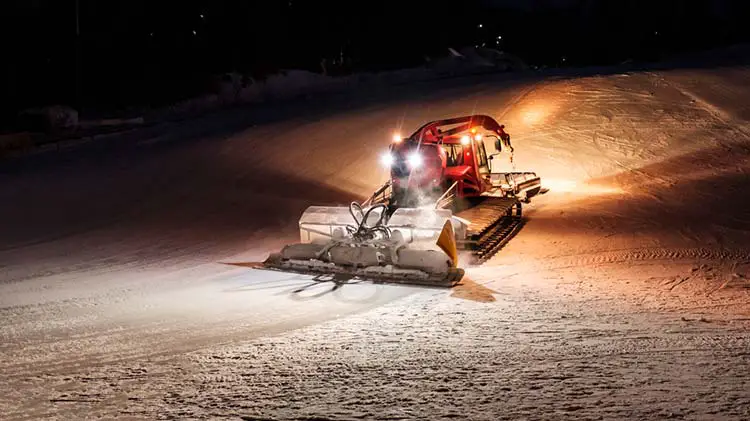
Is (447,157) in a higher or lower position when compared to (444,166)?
higher

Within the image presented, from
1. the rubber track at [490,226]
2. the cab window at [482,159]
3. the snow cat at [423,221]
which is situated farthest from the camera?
the cab window at [482,159]

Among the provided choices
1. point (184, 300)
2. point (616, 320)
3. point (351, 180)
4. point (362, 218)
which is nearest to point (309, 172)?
point (351, 180)

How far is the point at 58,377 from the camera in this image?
24.8 ft

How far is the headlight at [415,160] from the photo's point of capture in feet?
51.5

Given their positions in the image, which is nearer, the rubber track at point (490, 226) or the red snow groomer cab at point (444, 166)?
the rubber track at point (490, 226)

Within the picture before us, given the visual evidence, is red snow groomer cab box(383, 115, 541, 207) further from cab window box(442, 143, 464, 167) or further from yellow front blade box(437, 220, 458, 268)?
yellow front blade box(437, 220, 458, 268)

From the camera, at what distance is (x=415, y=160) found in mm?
15711

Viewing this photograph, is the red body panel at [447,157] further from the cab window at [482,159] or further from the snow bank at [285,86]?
the snow bank at [285,86]

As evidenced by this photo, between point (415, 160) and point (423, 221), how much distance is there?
3.49 metres

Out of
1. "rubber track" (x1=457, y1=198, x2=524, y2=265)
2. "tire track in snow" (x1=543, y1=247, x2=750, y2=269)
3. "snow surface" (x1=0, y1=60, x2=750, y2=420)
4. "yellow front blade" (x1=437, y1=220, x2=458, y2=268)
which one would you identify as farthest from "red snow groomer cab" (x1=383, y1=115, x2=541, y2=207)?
"yellow front blade" (x1=437, y1=220, x2=458, y2=268)

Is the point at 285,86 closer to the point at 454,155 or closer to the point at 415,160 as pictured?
the point at 454,155

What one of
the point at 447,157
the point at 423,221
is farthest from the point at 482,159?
the point at 423,221

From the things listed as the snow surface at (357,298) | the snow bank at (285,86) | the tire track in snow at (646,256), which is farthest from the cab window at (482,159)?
the snow bank at (285,86)

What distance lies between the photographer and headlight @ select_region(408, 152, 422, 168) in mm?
15688
